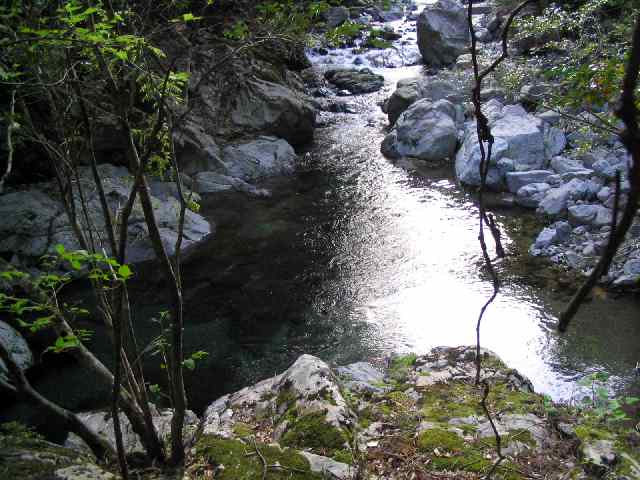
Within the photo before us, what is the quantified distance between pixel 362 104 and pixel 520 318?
13783mm

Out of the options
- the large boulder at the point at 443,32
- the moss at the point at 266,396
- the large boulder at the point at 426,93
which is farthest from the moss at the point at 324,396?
the large boulder at the point at 443,32

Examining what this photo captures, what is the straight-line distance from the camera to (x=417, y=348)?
23.4 feet

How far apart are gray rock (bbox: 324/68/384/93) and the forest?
7.51 ft

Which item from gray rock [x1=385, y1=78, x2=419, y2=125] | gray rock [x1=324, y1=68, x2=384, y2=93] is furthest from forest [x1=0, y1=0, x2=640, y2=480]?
gray rock [x1=324, y1=68, x2=384, y2=93]

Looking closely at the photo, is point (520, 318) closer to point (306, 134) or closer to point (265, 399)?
point (265, 399)

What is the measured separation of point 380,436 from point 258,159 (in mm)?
11588

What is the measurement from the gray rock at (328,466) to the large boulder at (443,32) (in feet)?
72.7

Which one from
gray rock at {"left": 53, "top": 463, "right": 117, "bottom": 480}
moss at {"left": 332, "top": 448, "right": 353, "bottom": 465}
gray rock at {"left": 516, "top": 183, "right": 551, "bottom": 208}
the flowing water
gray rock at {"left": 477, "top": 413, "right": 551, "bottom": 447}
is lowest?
the flowing water

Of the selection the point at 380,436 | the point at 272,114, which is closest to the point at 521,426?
the point at 380,436

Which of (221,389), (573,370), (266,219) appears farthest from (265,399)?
(266,219)

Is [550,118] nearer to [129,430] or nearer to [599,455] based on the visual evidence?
[599,455]

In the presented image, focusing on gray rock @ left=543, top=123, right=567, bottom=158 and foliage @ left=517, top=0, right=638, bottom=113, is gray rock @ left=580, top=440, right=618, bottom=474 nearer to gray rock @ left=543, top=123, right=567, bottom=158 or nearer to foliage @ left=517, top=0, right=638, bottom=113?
foliage @ left=517, top=0, right=638, bottom=113

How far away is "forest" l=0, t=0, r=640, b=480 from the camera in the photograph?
282cm

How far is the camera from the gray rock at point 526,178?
37.2ft
